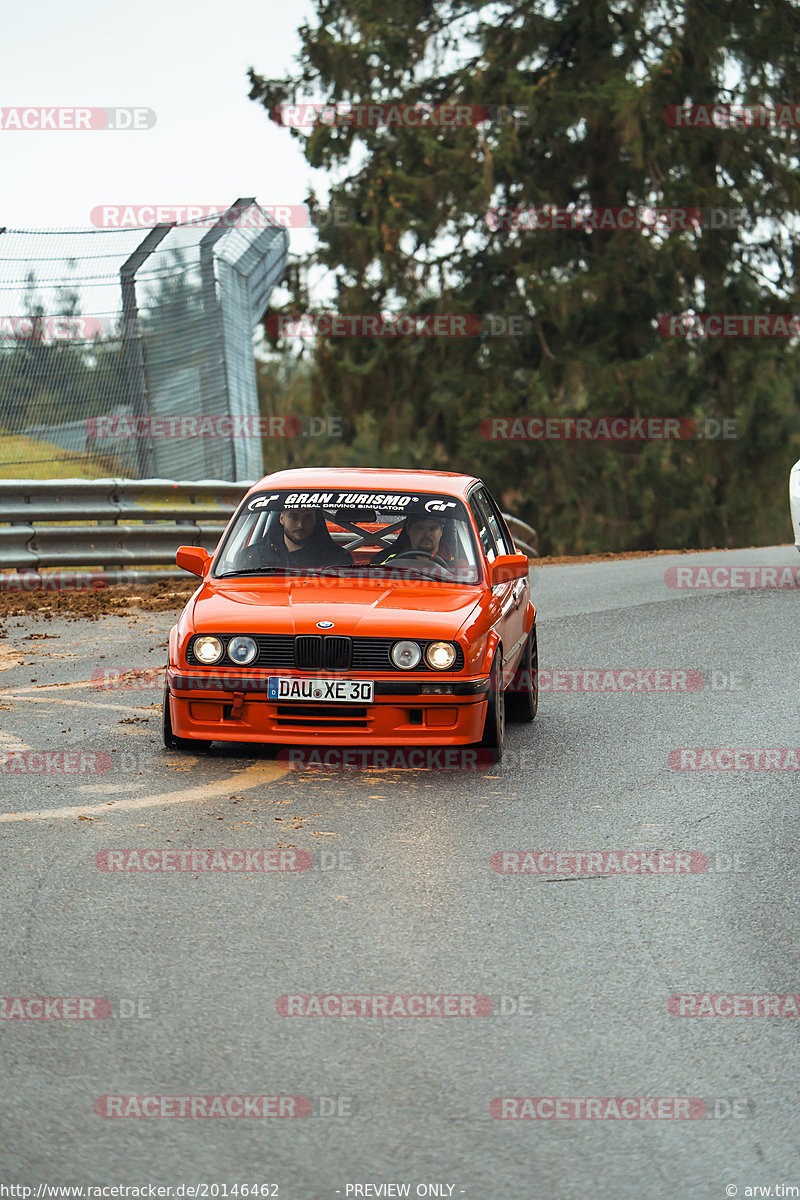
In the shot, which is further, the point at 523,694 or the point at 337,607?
the point at 523,694

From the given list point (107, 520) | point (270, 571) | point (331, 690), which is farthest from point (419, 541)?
point (107, 520)

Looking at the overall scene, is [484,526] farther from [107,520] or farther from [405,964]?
[107,520]

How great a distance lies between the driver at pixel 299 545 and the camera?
27.1ft

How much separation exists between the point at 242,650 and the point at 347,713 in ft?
1.94

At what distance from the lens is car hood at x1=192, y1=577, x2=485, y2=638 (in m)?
7.32

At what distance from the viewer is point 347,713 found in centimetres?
727

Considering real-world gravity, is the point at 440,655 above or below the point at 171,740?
above

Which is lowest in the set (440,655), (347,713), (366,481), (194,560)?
(347,713)

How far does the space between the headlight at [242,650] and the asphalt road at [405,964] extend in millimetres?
544

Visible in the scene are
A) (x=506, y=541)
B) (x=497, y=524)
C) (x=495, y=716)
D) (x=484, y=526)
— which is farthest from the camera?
(x=497, y=524)

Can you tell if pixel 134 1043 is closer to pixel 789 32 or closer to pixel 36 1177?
pixel 36 1177

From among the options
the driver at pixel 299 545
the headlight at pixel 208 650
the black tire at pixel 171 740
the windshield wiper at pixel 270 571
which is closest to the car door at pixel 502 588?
the driver at pixel 299 545

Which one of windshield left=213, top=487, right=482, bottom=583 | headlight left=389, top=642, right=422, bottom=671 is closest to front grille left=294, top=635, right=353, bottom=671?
headlight left=389, top=642, right=422, bottom=671

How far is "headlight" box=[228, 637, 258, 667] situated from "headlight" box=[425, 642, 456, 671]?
835mm
